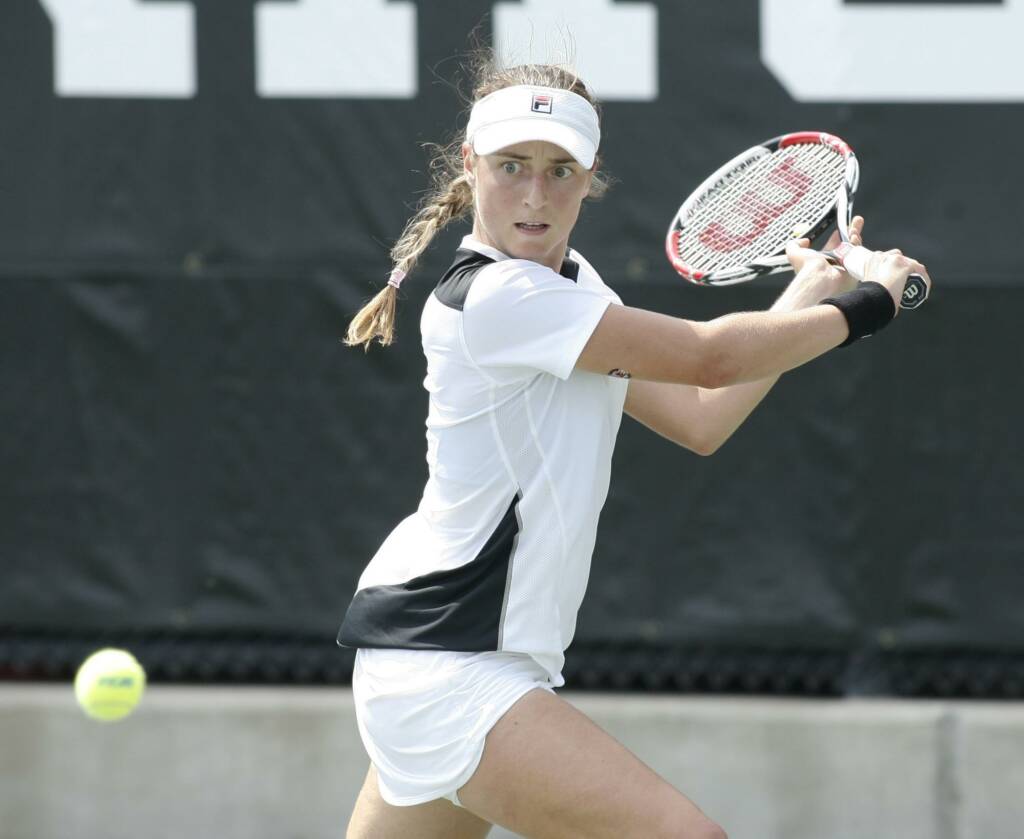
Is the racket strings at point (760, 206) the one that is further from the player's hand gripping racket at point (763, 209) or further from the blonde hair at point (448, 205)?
the blonde hair at point (448, 205)

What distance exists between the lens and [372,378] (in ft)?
14.9

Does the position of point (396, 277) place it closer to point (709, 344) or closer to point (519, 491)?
point (519, 491)

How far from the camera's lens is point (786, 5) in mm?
4414

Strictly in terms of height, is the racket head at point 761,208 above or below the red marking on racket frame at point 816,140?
below

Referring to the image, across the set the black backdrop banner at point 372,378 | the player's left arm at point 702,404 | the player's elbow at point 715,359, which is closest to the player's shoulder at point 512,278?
the player's elbow at point 715,359

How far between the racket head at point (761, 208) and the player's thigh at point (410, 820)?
41.1 inches

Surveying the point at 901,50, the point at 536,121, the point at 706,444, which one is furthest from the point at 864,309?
the point at 901,50

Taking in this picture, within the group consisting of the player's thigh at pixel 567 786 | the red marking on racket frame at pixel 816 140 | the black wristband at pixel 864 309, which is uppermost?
the red marking on racket frame at pixel 816 140

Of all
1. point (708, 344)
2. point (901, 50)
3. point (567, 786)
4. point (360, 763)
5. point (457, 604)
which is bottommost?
point (360, 763)

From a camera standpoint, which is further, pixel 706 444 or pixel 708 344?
pixel 706 444

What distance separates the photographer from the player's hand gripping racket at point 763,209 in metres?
3.10

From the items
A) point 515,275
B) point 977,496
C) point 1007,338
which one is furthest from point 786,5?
point 515,275

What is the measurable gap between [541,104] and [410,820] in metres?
1.13

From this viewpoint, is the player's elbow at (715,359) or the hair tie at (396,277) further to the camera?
the hair tie at (396,277)
